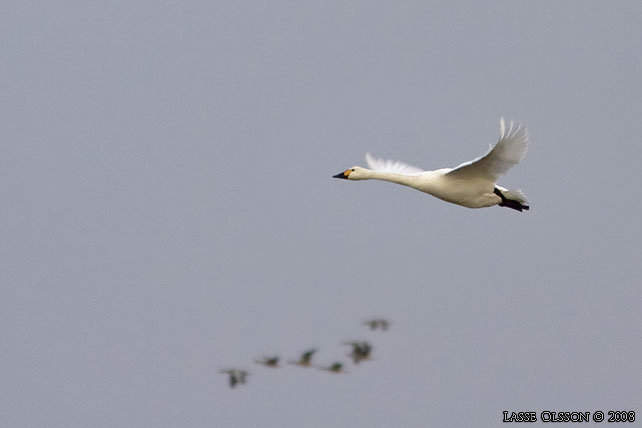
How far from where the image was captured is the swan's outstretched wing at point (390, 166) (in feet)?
78.6

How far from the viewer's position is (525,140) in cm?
2053

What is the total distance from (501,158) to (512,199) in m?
2.08

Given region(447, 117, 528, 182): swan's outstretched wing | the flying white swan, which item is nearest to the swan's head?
the flying white swan

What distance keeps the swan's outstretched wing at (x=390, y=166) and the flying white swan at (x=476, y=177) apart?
2 cm

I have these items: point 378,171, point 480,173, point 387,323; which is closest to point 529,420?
point 387,323

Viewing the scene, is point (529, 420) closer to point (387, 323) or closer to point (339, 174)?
point (387, 323)

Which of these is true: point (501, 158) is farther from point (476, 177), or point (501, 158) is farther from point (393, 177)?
point (393, 177)

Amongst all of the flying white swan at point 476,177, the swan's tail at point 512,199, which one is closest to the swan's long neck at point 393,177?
the flying white swan at point 476,177

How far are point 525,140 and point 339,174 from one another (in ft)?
16.0

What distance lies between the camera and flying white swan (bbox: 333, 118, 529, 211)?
20.6 meters

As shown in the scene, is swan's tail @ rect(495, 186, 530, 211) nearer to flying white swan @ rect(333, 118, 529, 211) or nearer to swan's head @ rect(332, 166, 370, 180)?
flying white swan @ rect(333, 118, 529, 211)

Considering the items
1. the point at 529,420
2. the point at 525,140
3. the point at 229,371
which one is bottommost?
the point at 529,420

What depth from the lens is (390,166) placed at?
24.5 meters

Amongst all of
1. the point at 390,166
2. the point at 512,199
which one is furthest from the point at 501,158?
the point at 390,166
